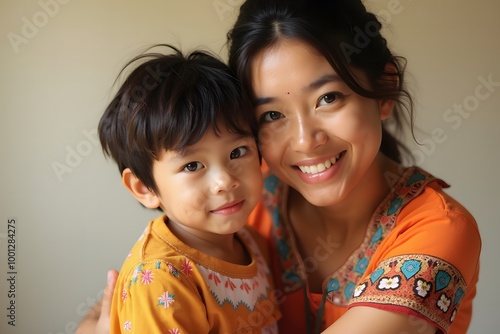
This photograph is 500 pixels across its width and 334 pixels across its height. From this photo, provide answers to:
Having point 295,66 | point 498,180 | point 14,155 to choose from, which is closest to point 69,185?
point 14,155

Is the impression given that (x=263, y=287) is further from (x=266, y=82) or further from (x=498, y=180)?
(x=498, y=180)

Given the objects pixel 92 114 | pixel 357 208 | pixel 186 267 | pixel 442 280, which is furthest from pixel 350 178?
pixel 92 114

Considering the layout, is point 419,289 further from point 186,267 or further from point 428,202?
point 186,267

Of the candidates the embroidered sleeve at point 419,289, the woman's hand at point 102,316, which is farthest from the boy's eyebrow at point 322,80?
the woman's hand at point 102,316

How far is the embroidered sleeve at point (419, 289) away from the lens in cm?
89

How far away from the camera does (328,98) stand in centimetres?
104

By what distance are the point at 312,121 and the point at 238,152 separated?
0.17m

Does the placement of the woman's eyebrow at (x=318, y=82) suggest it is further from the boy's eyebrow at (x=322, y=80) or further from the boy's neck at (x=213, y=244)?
the boy's neck at (x=213, y=244)

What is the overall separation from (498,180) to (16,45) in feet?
6.43

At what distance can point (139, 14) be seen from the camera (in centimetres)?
182

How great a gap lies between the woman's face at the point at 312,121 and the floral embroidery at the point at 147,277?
0.37 metres

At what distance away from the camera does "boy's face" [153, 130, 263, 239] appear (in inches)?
39.8

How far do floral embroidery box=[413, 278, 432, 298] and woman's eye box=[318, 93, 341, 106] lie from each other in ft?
1.29

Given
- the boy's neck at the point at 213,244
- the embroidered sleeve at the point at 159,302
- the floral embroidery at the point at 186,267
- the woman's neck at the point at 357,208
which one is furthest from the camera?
the woman's neck at the point at 357,208
